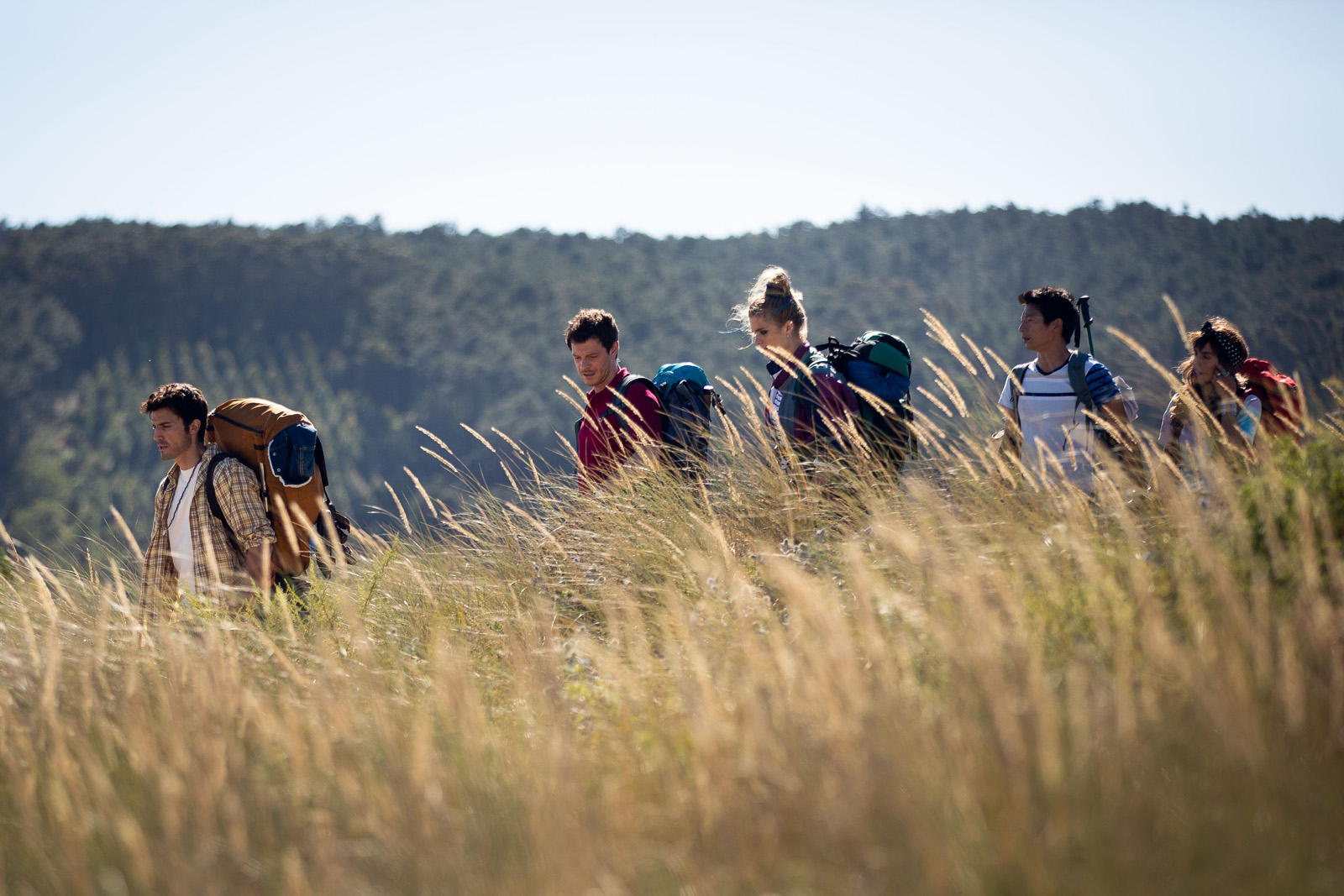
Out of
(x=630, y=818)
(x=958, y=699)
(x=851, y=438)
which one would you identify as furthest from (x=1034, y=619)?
(x=851, y=438)

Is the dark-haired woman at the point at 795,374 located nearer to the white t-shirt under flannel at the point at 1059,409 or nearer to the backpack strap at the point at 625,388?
the backpack strap at the point at 625,388

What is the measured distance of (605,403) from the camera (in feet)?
14.6

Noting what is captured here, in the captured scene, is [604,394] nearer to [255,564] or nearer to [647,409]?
[647,409]

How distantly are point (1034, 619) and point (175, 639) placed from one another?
2.31 meters

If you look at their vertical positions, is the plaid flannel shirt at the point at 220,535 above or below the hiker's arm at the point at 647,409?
below

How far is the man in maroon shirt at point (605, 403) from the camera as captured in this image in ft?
14.0

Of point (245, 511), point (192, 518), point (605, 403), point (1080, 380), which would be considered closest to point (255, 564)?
point (245, 511)

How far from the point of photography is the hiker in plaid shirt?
376 centimetres

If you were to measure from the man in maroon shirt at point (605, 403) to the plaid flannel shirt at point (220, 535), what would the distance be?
137cm

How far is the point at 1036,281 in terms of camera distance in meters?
41.8

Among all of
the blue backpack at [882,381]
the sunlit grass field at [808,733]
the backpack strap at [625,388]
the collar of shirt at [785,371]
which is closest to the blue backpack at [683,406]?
the backpack strap at [625,388]

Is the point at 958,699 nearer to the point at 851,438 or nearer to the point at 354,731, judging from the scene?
the point at 354,731

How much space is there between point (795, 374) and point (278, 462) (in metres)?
2.19

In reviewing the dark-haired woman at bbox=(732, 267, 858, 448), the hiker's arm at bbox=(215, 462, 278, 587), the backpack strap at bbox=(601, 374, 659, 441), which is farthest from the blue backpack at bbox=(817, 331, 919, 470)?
the hiker's arm at bbox=(215, 462, 278, 587)
